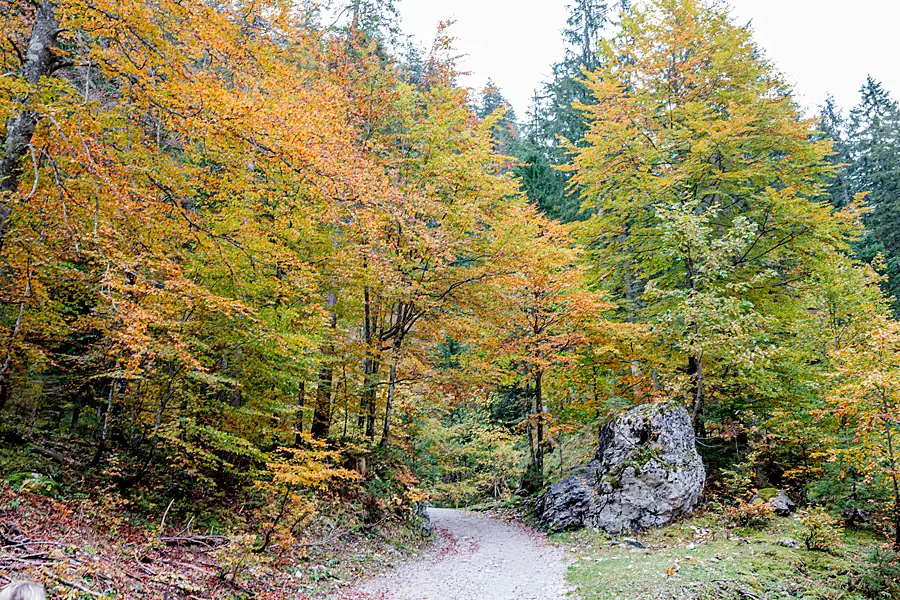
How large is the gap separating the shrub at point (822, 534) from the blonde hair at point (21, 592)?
9674mm

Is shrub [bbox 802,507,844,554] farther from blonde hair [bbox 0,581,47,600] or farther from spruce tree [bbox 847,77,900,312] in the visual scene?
spruce tree [bbox 847,77,900,312]

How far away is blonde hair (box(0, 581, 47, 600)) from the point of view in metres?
2.27

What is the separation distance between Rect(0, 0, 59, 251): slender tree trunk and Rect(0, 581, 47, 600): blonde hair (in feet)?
16.8

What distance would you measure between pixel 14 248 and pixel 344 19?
12.7 metres

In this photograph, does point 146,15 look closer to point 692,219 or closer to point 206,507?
point 206,507

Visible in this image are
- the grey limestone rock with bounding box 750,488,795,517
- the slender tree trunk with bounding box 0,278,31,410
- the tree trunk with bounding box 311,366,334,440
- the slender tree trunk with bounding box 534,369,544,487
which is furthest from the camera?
the slender tree trunk with bounding box 534,369,544,487

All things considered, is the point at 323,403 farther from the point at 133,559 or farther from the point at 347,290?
the point at 133,559

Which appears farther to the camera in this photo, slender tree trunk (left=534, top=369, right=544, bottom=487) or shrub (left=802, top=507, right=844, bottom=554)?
slender tree trunk (left=534, top=369, right=544, bottom=487)

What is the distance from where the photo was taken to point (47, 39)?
6.05 meters

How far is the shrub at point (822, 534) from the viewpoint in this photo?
7562 millimetres

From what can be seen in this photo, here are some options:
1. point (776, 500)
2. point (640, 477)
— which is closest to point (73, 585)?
point (640, 477)

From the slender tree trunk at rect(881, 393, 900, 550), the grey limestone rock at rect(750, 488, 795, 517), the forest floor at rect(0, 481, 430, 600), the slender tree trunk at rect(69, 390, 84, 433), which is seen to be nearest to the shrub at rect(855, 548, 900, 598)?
the slender tree trunk at rect(881, 393, 900, 550)

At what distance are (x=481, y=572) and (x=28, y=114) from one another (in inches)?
383

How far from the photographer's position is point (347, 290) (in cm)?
1073
